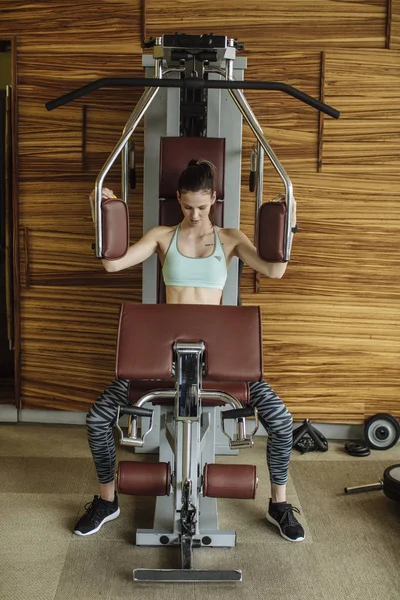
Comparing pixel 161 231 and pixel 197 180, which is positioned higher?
pixel 197 180

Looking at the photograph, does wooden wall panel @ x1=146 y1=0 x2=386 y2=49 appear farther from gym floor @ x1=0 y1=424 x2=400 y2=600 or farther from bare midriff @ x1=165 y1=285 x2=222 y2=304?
gym floor @ x1=0 y1=424 x2=400 y2=600

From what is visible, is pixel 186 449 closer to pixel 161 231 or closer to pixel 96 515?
pixel 96 515

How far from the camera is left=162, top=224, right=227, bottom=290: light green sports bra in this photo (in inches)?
102

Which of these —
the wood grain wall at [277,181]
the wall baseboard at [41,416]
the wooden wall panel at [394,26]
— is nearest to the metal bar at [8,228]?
the wood grain wall at [277,181]

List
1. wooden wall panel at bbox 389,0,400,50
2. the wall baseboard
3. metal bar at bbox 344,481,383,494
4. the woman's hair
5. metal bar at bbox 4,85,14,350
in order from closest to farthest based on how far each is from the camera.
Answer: the woman's hair → metal bar at bbox 344,481,383,494 → wooden wall panel at bbox 389,0,400,50 → metal bar at bbox 4,85,14,350 → the wall baseboard

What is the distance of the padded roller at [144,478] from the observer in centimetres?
221

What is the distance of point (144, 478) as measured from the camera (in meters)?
2.21

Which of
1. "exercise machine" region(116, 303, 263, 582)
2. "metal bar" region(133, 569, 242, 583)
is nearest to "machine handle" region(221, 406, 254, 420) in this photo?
"exercise machine" region(116, 303, 263, 582)

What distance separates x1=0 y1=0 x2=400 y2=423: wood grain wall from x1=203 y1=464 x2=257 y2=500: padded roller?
1.26 m

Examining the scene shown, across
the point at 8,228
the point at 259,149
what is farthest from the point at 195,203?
the point at 8,228

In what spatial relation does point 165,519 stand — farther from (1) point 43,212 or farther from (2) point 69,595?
(1) point 43,212

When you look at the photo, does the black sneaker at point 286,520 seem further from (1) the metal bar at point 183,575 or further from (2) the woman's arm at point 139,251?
(2) the woman's arm at point 139,251

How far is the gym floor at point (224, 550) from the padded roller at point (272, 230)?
1.04 metres

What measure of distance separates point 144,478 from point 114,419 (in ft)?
1.14
